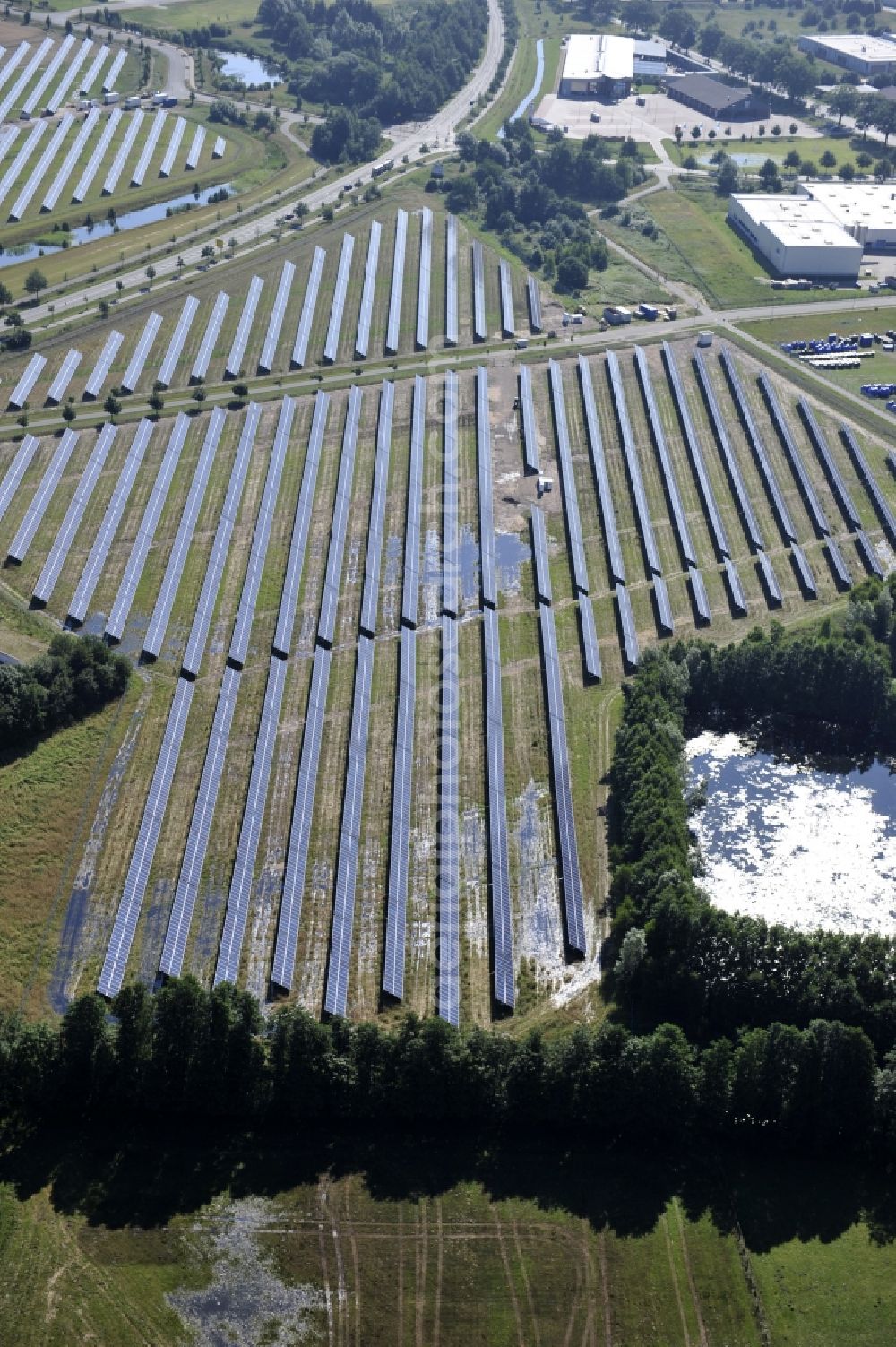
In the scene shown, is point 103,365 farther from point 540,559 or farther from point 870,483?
point 870,483

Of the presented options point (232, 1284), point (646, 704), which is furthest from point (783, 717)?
point (232, 1284)

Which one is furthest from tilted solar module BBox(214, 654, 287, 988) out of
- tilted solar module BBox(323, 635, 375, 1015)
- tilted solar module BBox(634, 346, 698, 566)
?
A: tilted solar module BBox(634, 346, 698, 566)

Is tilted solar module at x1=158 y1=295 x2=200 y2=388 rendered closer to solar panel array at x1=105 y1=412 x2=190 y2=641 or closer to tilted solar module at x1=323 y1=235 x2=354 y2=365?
solar panel array at x1=105 y1=412 x2=190 y2=641

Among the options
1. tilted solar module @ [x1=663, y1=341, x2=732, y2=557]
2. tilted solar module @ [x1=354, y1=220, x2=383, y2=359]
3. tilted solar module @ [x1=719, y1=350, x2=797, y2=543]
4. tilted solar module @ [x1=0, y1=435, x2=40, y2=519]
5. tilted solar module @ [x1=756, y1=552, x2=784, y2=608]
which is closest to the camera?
tilted solar module @ [x1=756, y1=552, x2=784, y2=608]

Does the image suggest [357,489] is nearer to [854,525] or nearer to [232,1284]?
[854,525]

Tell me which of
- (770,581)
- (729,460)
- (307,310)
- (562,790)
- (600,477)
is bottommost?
(562,790)

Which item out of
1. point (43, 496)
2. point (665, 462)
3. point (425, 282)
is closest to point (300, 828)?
point (43, 496)

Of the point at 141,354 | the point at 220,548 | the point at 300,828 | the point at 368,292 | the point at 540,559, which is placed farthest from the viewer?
the point at 368,292
